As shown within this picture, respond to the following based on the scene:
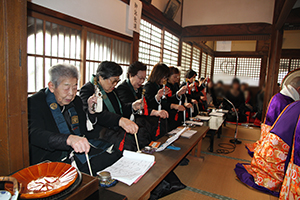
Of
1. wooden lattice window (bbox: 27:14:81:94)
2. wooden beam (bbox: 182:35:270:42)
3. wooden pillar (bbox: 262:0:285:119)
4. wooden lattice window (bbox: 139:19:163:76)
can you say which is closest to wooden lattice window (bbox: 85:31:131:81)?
wooden lattice window (bbox: 27:14:81:94)

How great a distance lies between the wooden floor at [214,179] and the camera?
2.57m

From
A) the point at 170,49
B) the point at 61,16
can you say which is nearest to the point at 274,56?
the point at 170,49

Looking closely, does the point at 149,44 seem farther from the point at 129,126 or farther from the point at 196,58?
the point at 196,58

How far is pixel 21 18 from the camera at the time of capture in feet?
3.55

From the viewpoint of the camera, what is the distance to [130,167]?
1.70 meters

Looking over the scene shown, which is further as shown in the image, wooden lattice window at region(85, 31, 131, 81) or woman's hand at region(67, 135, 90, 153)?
wooden lattice window at region(85, 31, 131, 81)

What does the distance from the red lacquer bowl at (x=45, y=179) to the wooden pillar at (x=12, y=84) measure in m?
0.10

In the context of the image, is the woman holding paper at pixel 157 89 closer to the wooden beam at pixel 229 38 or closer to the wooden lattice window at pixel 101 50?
the wooden lattice window at pixel 101 50

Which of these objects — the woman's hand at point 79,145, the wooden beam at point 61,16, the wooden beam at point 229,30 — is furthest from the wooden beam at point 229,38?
the woman's hand at point 79,145

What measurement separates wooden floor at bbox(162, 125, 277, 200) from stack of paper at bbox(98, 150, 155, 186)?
2.98 ft

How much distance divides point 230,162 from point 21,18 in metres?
3.71

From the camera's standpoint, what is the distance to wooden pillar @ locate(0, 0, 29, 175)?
3.38 ft

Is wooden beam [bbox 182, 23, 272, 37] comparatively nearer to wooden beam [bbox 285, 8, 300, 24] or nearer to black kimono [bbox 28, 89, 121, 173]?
wooden beam [bbox 285, 8, 300, 24]

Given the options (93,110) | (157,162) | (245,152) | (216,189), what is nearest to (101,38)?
(93,110)
